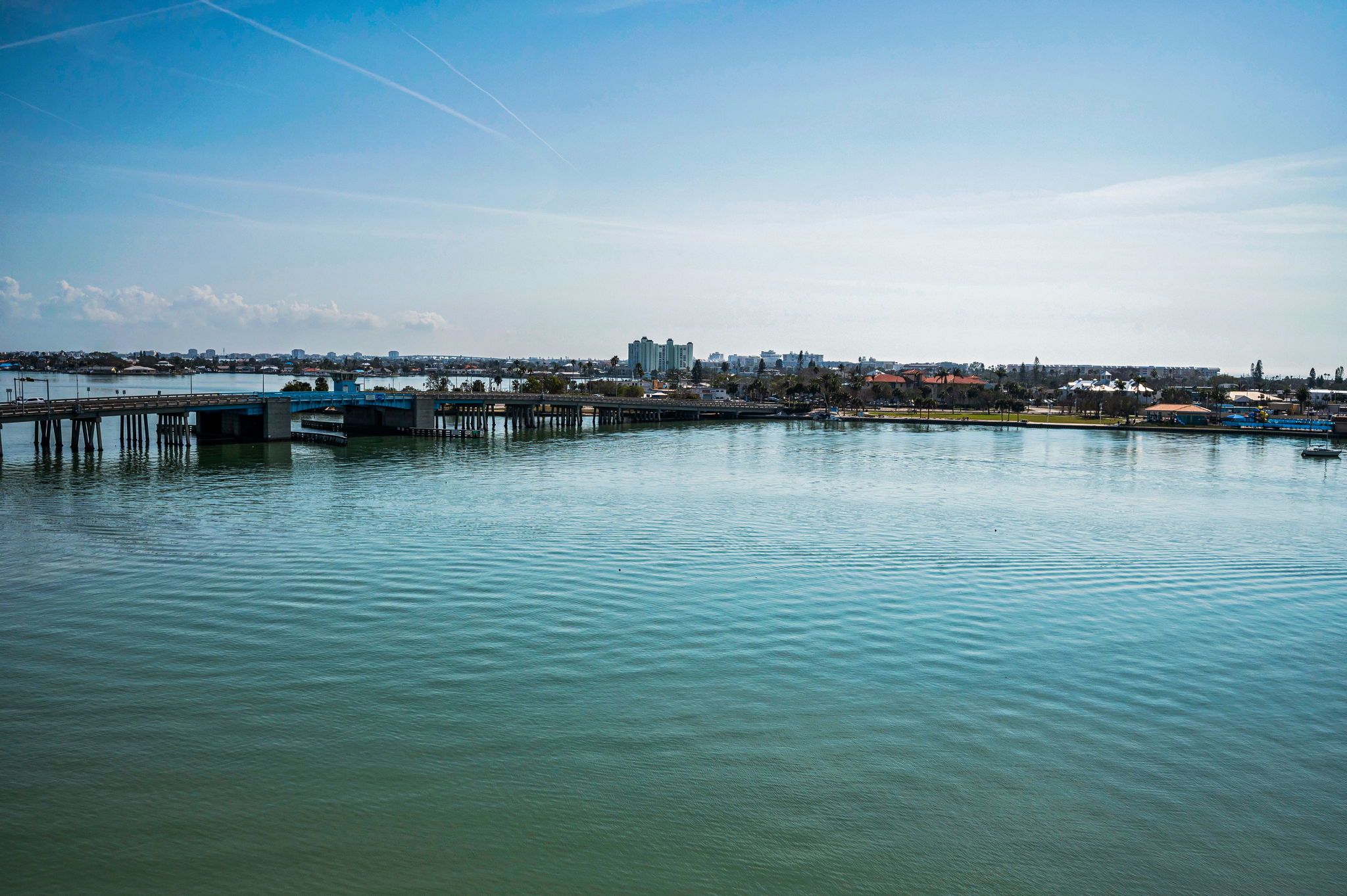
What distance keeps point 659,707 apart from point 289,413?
58251mm

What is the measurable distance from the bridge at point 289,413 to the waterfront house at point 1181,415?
164 feet

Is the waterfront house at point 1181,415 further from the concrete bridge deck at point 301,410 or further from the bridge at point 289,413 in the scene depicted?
the concrete bridge deck at point 301,410

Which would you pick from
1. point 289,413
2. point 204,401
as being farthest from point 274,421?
point 204,401

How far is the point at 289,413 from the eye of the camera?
65125 millimetres

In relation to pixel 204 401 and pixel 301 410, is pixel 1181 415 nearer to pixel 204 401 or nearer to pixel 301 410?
pixel 301 410

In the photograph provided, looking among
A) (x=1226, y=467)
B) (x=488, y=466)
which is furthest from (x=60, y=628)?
(x=1226, y=467)

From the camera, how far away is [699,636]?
1955cm

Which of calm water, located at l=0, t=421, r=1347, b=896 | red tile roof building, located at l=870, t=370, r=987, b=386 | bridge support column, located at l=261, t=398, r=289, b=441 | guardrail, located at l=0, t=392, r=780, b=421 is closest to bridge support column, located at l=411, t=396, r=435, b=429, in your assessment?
guardrail, located at l=0, t=392, r=780, b=421

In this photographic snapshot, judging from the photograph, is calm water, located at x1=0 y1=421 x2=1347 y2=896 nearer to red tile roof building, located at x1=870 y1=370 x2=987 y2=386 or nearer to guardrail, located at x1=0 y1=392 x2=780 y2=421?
guardrail, located at x1=0 y1=392 x2=780 y2=421

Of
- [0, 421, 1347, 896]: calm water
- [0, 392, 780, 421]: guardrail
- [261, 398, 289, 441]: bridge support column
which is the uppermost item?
[0, 392, 780, 421]: guardrail

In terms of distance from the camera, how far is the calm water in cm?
1137

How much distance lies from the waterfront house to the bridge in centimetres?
4986

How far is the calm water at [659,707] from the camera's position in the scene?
11.4 meters

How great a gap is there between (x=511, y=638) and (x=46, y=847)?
30.2 ft
